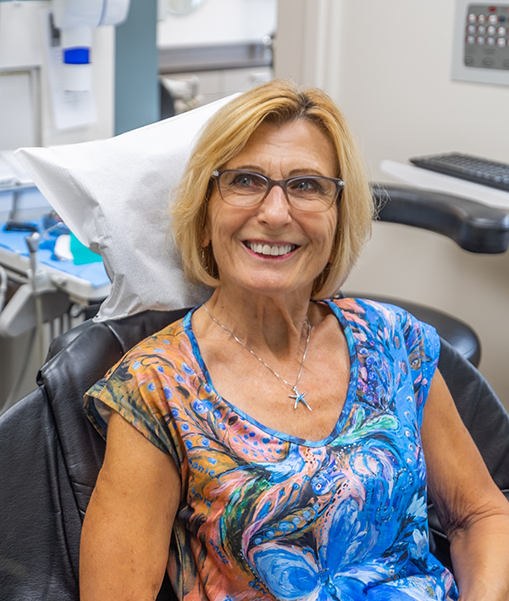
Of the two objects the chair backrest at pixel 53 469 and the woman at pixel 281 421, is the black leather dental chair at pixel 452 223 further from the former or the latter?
the chair backrest at pixel 53 469

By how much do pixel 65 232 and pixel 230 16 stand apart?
3944 millimetres

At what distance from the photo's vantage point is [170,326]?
1.11m

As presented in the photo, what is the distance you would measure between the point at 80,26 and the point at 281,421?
1440 millimetres

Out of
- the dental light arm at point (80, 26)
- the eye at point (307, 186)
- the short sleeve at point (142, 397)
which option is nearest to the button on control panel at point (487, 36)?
the dental light arm at point (80, 26)

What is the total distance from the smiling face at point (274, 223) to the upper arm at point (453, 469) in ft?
1.06

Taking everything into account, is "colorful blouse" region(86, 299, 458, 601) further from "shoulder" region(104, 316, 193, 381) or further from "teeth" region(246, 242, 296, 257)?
"teeth" region(246, 242, 296, 257)

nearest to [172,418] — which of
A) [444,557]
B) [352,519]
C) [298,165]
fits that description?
[352,519]

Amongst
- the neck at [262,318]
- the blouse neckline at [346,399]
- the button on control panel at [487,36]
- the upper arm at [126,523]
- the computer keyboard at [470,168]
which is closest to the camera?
the upper arm at [126,523]

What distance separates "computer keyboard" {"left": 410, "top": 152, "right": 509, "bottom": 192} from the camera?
6.33 ft

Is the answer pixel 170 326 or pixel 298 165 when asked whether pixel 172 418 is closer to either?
pixel 170 326

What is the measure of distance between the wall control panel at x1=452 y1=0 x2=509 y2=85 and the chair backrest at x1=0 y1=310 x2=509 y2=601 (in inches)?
62.4

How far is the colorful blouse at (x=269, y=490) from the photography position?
3.19ft

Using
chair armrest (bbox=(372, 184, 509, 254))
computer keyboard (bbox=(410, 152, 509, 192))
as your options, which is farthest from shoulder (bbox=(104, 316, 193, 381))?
computer keyboard (bbox=(410, 152, 509, 192))

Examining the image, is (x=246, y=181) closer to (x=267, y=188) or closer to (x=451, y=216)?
(x=267, y=188)
